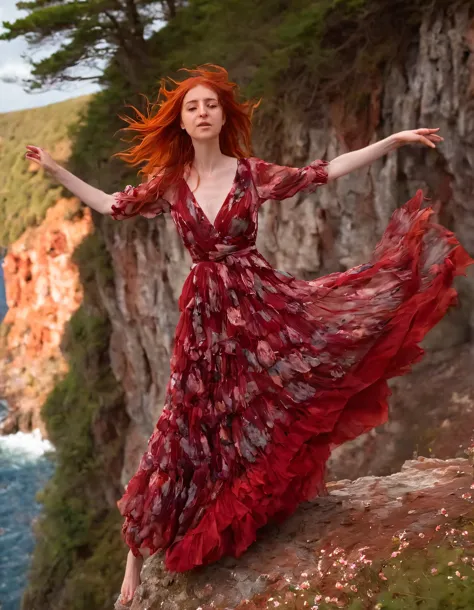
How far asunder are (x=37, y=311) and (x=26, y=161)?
6.39 m

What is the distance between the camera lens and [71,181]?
2.47m

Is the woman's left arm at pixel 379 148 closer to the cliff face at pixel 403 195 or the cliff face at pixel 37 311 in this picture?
the cliff face at pixel 403 195

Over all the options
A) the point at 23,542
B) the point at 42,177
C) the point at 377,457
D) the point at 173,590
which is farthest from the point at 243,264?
the point at 42,177

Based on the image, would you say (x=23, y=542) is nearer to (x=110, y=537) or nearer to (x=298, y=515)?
(x=110, y=537)

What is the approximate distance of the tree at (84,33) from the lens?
898 centimetres

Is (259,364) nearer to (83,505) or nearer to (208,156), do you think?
(208,156)

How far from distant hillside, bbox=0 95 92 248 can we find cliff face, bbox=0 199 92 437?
0.84 metres

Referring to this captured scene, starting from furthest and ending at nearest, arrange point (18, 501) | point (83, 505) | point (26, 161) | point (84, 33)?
point (26, 161)
point (18, 501)
point (83, 505)
point (84, 33)

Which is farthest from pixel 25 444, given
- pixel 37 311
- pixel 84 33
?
A: pixel 84 33

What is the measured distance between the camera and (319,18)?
6770mm

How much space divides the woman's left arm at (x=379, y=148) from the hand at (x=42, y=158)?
108 cm

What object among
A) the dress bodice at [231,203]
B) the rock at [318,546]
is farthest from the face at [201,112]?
the rock at [318,546]

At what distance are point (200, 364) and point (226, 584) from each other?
0.83 metres

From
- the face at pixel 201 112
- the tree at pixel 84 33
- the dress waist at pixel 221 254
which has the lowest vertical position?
the dress waist at pixel 221 254
